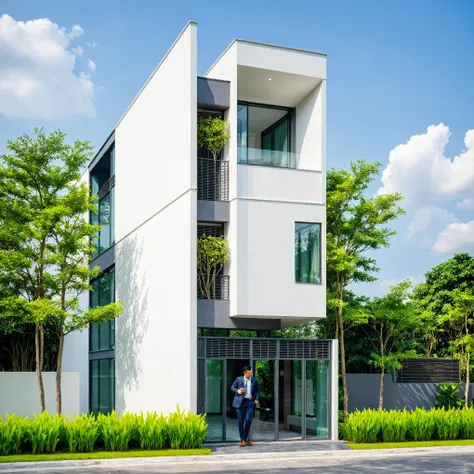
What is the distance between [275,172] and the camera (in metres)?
21.1

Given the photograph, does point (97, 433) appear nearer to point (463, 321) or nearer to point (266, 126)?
point (266, 126)

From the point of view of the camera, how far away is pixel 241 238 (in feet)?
66.8

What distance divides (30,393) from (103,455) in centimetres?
985

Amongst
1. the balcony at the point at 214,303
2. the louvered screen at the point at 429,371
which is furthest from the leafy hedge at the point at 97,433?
the louvered screen at the point at 429,371

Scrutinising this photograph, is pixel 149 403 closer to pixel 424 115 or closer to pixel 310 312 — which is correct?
pixel 310 312

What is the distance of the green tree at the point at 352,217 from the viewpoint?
79.1 feet

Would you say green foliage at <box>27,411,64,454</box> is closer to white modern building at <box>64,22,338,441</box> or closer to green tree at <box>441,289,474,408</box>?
white modern building at <box>64,22,338,441</box>

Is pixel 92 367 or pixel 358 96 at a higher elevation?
pixel 358 96

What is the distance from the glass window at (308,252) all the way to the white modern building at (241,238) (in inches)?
1.2

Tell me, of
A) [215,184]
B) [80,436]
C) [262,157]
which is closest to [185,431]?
[80,436]

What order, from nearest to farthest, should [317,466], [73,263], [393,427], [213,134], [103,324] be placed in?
[317,466] → [393,427] → [213,134] → [73,263] → [103,324]

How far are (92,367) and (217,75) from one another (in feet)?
47.0

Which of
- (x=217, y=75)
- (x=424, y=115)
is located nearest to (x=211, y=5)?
(x=217, y=75)

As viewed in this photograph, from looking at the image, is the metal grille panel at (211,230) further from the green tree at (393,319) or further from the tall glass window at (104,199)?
the tall glass window at (104,199)
